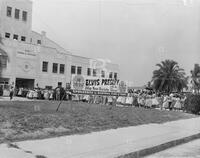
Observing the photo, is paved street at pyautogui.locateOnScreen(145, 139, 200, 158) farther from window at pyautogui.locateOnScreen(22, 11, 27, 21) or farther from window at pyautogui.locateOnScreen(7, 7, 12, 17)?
window at pyautogui.locateOnScreen(22, 11, 27, 21)

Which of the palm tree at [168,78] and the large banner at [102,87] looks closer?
the large banner at [102,87]

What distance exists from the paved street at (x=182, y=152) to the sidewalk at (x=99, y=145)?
0.24 meters

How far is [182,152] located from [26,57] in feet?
159

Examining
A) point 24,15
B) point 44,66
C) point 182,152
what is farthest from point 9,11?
point 182,152

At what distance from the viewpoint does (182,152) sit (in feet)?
33.0

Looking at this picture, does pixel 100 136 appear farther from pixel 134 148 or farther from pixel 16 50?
pixel 16 50

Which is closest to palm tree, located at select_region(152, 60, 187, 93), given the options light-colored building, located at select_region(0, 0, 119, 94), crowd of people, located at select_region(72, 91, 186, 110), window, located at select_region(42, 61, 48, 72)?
light-colored building, located at select_region(0, 0, 119, 94)

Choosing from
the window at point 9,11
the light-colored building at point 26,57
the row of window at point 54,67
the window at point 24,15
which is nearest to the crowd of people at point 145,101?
the light-colored building at point 26,57

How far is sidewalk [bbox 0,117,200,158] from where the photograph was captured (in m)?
7.93

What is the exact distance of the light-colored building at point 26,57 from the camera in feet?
177

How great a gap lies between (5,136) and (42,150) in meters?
1.53

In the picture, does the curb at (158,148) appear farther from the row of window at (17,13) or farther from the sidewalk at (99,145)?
the row of window at (17,13)

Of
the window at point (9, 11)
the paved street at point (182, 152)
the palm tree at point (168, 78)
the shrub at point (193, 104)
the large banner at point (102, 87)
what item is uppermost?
the window at point (9, 11)

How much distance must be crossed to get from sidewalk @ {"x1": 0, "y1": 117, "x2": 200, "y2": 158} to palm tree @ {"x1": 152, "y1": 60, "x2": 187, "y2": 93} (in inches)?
2307
